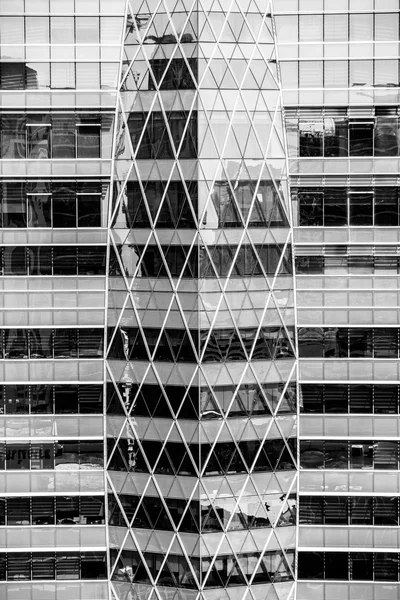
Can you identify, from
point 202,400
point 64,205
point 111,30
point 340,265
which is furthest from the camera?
point 340,265

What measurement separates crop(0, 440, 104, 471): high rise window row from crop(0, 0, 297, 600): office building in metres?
0.07

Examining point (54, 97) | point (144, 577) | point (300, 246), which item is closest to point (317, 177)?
point (300, 246)

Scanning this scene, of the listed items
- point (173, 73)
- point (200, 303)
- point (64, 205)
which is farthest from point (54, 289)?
point (173, 73)

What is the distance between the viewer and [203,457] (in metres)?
30.9

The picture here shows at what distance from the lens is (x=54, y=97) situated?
31.2 metres

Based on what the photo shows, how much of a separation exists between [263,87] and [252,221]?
14.5 ft

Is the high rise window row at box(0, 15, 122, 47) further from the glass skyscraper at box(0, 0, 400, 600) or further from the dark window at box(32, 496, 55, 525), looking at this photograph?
the dark window at box(32, 496, 55, 525)

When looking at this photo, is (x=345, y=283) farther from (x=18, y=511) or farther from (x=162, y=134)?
(x=18, y=511)

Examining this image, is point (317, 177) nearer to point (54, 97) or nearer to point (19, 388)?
point (54, 97)

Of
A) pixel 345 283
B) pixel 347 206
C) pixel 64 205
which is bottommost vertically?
pixel 345 283

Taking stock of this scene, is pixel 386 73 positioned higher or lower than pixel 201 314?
higher

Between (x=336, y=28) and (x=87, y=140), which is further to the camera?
(x=87, y=140)

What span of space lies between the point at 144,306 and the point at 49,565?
938 centimetres

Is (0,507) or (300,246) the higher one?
(300,246)
